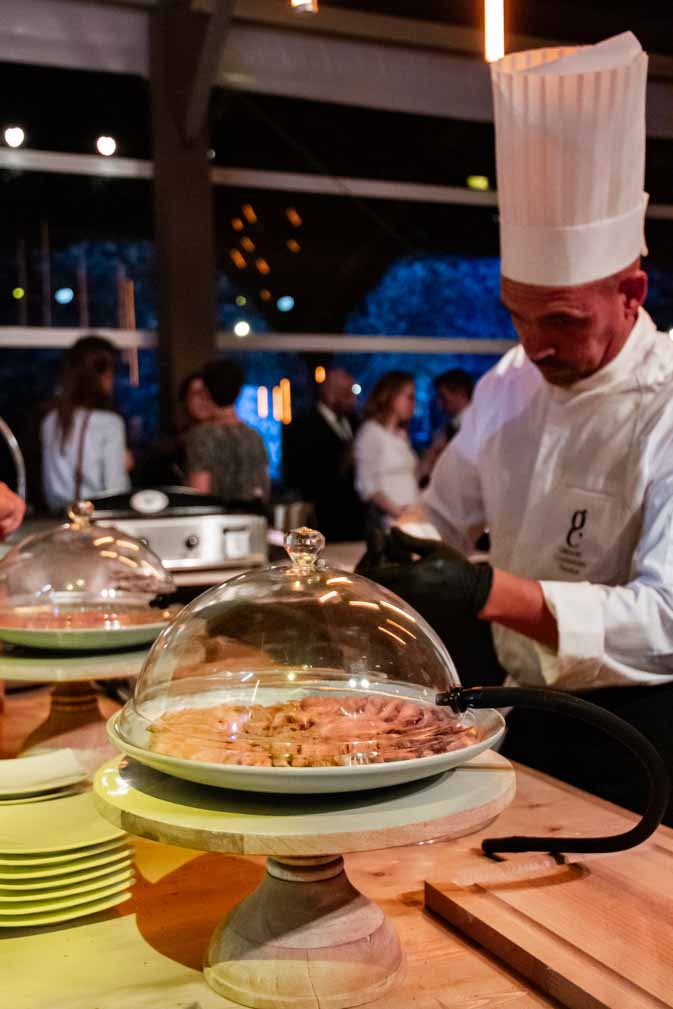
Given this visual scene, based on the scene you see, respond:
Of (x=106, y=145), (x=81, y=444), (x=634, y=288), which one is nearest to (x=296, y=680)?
(x=634, y=288)

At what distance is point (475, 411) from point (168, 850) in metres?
1.38

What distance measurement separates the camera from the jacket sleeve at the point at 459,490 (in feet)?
7.62

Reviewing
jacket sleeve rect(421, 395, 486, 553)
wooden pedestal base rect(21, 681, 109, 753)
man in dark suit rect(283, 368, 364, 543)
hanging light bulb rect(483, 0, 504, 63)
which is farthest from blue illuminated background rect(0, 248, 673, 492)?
hanging light bulb rect(483, 0, 504, 63)

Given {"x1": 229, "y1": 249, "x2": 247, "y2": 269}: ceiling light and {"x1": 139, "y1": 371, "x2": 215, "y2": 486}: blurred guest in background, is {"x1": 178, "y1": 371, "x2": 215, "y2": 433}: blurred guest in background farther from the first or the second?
{"x1": 229, "y1": 249, "x2": 247, "y2": 269}: ceiling light

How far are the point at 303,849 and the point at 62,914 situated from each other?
1.03 ft

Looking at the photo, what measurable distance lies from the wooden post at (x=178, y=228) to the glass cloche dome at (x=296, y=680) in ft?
18.9

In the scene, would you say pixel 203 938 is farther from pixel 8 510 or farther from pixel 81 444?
pixel 81 444

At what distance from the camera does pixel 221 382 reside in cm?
465

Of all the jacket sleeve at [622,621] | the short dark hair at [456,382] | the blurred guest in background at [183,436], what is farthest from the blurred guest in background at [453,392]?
the jacket sleeve at [622,621]

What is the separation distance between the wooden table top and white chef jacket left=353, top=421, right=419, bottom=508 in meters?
4.67

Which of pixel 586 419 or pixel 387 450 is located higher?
pixel 586 419

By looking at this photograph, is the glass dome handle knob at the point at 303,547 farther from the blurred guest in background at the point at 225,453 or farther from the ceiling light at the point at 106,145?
the ceiling light at the point at 106,145

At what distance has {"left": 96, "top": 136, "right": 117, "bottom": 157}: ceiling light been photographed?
21.6 feet

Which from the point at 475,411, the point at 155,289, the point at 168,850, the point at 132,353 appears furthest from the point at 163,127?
the point at 168,850
